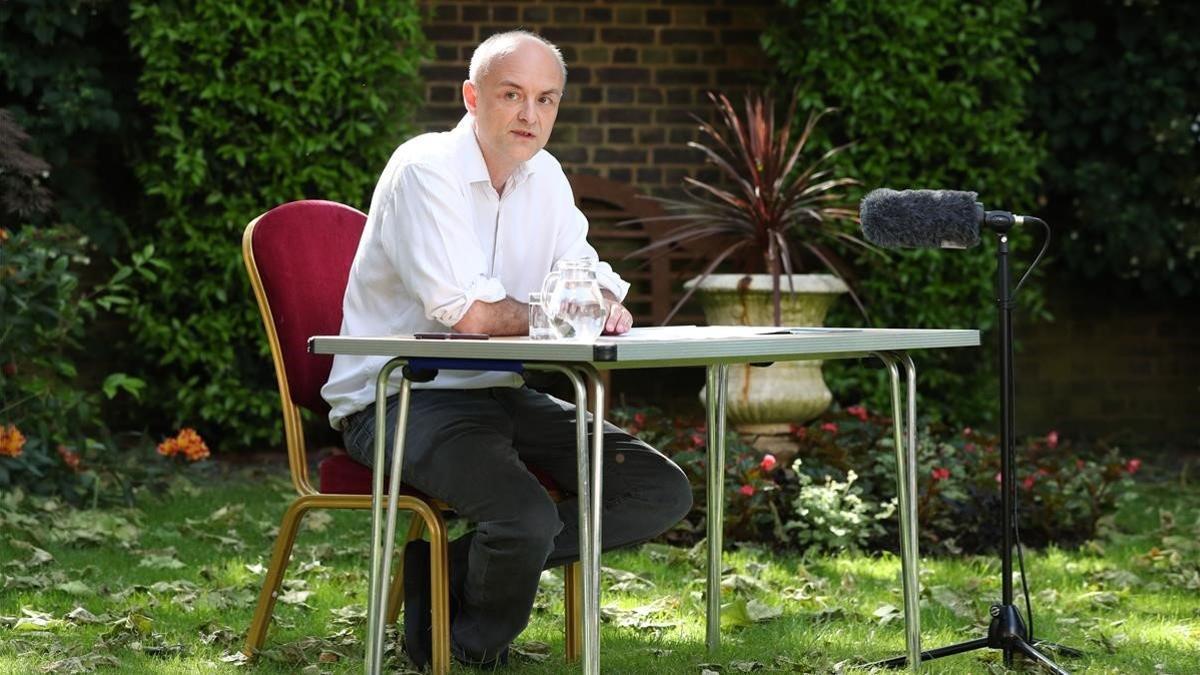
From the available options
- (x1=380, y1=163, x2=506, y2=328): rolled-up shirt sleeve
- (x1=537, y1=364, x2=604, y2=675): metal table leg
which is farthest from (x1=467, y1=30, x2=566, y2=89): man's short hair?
(x1=537, y1=364, x2=604, y2=675): metal table leg

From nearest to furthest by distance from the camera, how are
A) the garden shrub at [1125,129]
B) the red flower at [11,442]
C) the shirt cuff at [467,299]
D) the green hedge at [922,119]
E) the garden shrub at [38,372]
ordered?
the shirt cuff at [467,299]
the red flower at [11,442]
the garden shrub at [38,372]
the green hedge at [922,119]
the garden shrub at [1125,129]

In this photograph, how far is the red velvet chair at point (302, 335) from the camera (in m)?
3.05

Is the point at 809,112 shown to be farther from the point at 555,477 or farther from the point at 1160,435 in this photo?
the point at 555,477

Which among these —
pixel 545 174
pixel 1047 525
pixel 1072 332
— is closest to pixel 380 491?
pixel 545 174

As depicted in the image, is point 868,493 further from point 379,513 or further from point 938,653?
point 379,513

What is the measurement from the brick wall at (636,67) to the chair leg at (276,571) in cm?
421

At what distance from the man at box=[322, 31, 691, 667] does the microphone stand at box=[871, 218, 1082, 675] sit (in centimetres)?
64

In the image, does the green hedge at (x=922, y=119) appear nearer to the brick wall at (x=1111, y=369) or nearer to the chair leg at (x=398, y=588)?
the brick wall at (x=1111, y=369)

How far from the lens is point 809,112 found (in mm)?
6848

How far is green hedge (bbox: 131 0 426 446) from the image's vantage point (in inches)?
252

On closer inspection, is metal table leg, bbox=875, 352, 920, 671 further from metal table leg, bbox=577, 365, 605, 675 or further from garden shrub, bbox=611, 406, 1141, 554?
garden shrub, bbox=611, 406, 1141, 554

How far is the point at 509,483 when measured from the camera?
2.93m

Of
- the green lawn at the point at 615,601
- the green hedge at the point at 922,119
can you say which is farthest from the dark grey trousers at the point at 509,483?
the green hedge at the point at 922,119

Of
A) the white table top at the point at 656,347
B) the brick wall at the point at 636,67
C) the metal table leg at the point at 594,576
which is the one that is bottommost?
the metal table leg at the point at 594,576
